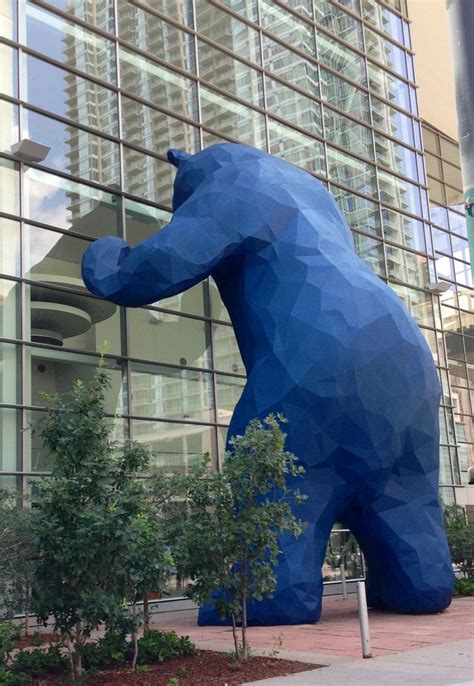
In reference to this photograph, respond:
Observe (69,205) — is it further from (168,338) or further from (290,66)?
(290,66)

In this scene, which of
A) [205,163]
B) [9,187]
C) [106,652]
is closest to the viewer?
[106,652]

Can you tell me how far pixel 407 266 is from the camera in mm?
21297

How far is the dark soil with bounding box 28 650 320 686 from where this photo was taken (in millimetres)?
6656

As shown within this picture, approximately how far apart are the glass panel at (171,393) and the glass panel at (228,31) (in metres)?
7.37

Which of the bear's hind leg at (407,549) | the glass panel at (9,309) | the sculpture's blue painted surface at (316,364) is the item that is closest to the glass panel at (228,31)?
the glass panel at (9,309)

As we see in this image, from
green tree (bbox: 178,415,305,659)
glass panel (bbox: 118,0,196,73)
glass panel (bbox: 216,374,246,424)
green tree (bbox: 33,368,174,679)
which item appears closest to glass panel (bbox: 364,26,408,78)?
glass panel (bbox: 118,0,196,73)

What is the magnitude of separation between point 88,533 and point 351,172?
1548cm

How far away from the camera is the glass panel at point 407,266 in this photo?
2080cm

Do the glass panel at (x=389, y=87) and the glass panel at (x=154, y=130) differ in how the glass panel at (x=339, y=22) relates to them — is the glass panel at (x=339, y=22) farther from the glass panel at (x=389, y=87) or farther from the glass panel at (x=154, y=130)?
the glass panel at (x=154, y=130)

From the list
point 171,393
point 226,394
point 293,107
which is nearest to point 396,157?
point 293,107

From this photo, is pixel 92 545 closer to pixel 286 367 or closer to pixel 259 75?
pixel 286 367

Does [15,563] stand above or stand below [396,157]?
below

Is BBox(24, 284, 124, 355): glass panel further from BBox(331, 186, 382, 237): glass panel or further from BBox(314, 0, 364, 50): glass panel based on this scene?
BBox(314, 0, 364, 50): glass panel

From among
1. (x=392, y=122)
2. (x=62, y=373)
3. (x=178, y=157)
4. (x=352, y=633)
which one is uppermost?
(x=392, y=122)
